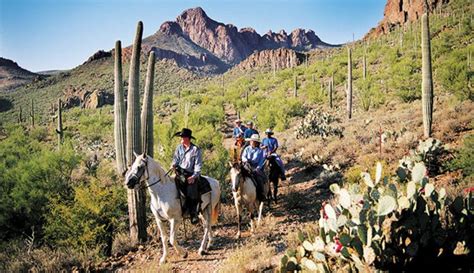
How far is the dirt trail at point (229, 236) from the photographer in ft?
20.8

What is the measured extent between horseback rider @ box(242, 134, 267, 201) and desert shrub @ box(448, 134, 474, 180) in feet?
17.7

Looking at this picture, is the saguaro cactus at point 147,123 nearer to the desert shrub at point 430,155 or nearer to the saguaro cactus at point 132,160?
the saguaro cactus at point 132,160

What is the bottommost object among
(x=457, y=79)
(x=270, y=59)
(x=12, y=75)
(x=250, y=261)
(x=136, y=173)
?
(x=250, y=261)

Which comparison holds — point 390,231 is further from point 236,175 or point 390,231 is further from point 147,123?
point 147,123

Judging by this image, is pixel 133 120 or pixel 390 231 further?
pixel 133 120

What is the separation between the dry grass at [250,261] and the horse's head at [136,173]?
2.04m

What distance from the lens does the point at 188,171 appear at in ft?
22.4

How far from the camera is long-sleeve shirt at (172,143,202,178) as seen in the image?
681cm

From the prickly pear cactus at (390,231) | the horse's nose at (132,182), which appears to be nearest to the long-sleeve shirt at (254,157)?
the horse's nose at (132,182)

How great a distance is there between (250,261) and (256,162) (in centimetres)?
360

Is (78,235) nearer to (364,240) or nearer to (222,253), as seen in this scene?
(222,253)

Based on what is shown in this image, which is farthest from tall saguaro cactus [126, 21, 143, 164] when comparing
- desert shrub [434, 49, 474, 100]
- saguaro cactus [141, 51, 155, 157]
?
desert shrub [434, 49, 474, 100]

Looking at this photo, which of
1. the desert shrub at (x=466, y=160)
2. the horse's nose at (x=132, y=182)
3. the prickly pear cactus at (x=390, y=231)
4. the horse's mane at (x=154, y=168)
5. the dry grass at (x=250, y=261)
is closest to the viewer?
the prickly pear cactus at (x=390, y=231)

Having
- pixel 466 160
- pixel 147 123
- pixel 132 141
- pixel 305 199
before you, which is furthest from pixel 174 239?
pixel 466 160
